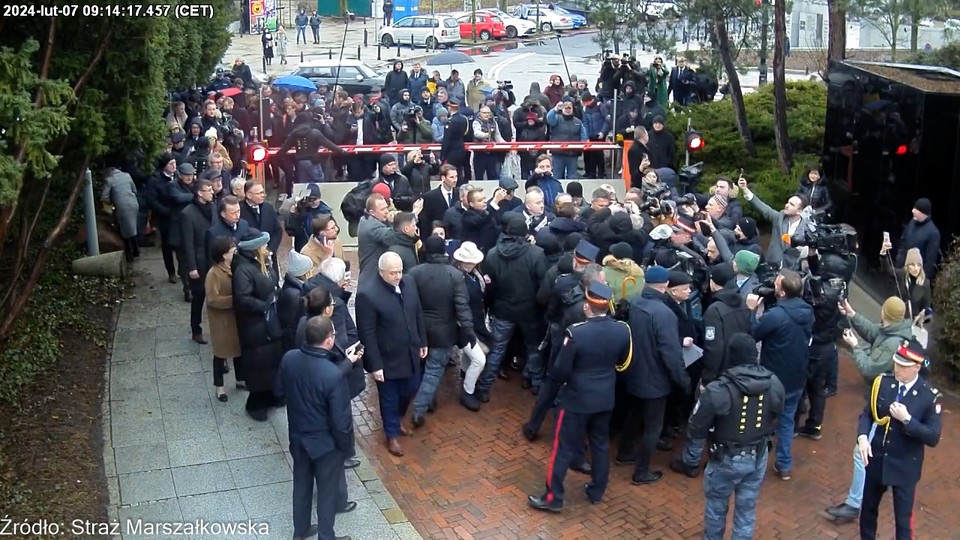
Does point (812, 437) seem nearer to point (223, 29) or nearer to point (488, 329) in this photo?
point (488, 329)

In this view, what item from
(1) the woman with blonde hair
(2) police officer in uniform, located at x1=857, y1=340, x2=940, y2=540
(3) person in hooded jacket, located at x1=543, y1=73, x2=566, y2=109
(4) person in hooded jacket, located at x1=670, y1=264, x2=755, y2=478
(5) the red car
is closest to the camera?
(2) police officer in uniform, located at x1=857, y1=340, x2=940, y2=540

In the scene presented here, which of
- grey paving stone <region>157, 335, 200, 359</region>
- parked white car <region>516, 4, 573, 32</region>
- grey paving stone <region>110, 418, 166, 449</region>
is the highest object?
parked white car <region>516, 4, 573, 32</region>

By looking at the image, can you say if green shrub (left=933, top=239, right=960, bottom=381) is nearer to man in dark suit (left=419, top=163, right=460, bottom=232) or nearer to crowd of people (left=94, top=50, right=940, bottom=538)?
crowd of people (left=94, top=50, right=940, bottom=538)

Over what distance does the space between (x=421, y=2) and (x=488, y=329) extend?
55.0 meters

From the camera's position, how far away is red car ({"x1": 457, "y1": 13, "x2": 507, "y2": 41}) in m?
48.3

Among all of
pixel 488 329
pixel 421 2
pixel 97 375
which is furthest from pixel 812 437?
pixel 421 2

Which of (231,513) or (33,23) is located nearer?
(231,513)

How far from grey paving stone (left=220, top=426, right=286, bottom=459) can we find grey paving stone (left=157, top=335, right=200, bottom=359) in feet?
6.55

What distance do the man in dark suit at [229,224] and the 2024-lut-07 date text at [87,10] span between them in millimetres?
1780

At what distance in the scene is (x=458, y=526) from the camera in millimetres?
7703

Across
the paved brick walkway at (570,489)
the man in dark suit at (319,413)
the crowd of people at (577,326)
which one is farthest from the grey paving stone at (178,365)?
the man in dark suit at (319,413)

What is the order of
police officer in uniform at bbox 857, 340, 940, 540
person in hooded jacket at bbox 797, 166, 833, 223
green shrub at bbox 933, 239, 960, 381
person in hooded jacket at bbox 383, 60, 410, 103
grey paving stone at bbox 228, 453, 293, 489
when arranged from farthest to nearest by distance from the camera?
person in hooded jacket at bbox 383, 60, 410, 103
person in hooded jacket at bbox 797, 166, 833, 223
green shrub at bbox 933, 239, 960, 381
grey paving stone at bbox 228, 453, 293, 489
police officer in uniform at bbox 857, 340, 940, 540

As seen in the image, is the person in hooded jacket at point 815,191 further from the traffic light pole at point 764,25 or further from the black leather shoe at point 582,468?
the black leather shoe at point 582,468

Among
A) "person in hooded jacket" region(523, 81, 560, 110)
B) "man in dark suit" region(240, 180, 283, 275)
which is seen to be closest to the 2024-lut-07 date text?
"man in dark suit" region(240, 180, 283, 275)
